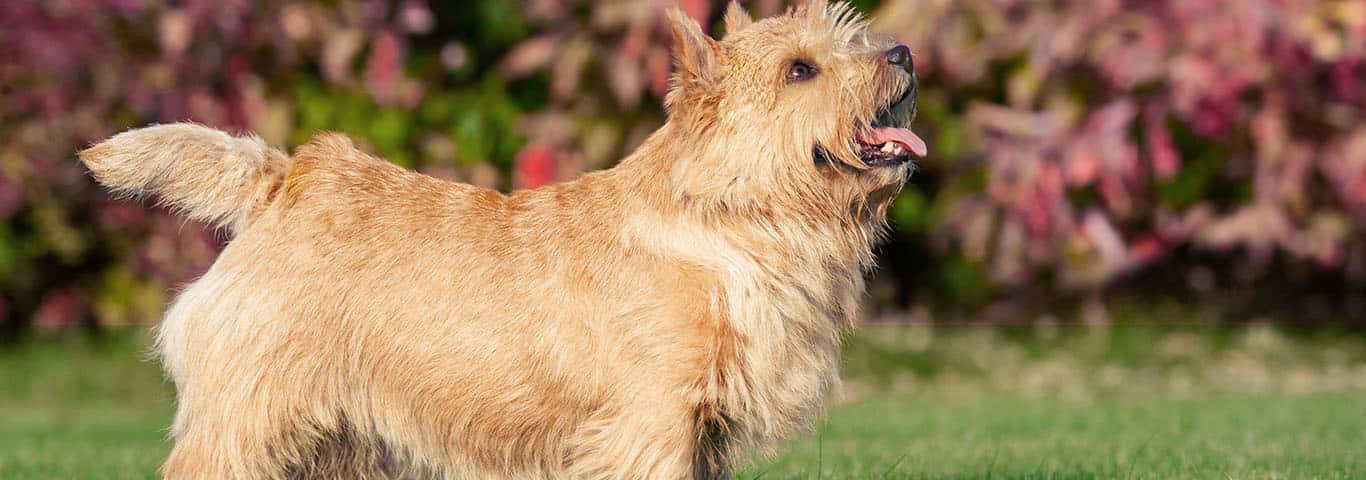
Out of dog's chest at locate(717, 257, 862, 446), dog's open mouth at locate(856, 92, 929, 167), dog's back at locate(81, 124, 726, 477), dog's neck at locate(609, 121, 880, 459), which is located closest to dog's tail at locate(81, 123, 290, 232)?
dog's back at locate(81, 124, 726, 477)

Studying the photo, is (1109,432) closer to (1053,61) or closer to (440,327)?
(1053,61)

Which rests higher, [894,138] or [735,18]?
[735,18]

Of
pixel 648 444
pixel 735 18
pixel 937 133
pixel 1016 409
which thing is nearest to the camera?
pixel 648 444

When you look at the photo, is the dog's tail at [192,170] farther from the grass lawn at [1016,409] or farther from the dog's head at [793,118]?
the grass lawn at [1016,409]

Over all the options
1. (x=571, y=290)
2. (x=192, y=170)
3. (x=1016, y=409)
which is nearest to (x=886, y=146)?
(x=571, y=290)

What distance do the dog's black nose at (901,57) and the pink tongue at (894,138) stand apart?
7.0 inches

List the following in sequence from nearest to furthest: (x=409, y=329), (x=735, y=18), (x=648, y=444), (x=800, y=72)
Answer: (x=648, y=444) < (x=800, y=72) < (x=409, y=329) < (x=735, y=18)

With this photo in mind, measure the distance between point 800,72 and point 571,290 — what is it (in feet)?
2.84

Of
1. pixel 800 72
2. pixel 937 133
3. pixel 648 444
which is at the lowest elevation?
pixel 648 444

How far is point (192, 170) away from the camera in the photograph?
15.1ft

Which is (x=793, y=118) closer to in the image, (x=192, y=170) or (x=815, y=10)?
(x=815, y=10)

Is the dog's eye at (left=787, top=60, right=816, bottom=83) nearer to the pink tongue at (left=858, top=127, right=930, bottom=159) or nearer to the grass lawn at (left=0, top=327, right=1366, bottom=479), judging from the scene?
the pink tongue at (left=858, top=127, right=930, bottom=159)

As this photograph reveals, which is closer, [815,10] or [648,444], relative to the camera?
[648,444]

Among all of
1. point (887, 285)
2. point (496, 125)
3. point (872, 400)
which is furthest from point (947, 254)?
point (496, 125)
